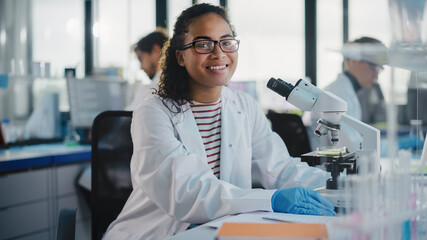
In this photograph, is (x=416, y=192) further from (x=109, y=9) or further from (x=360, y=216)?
(x=109, y=9)

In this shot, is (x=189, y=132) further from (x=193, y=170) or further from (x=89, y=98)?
(x=89, y=98)

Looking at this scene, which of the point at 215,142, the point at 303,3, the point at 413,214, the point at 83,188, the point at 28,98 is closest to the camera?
the point at 413,214

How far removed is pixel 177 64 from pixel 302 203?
2.72 feet

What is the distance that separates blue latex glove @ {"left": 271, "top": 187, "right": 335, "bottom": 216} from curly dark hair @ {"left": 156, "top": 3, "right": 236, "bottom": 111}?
575 mm

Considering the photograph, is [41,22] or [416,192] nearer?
[416,192]

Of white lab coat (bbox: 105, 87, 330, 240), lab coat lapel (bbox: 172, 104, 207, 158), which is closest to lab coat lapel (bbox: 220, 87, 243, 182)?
white lab coat (bbox: 105, 87, 330, 240)

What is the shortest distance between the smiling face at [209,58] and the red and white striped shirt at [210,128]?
0.25 feet

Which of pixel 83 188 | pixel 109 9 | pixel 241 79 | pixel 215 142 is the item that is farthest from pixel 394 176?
pixel 109 9

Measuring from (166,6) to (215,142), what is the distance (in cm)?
467

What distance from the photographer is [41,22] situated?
18.3 ft

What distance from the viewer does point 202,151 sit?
1.59 m

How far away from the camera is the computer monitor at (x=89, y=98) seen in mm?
3535

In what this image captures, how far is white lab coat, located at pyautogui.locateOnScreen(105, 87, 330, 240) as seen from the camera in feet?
4.17

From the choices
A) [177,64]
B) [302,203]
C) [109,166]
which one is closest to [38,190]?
[109,166]
